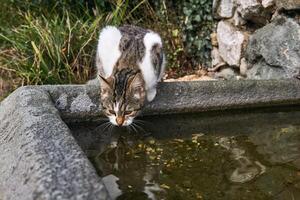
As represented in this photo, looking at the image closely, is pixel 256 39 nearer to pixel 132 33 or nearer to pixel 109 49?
pixel 132 33

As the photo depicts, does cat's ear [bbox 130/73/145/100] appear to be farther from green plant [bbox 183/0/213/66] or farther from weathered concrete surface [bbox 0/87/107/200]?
green plant [bbox 183/0/213/66]

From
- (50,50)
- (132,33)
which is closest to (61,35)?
(50,50)

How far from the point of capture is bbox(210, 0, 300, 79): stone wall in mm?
4070

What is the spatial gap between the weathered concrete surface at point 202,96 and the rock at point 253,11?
0.93m

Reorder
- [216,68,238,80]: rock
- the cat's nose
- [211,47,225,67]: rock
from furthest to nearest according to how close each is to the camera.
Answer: [211,47,225,67]: rock, [216,68,238,80]: rock, the cat's nose

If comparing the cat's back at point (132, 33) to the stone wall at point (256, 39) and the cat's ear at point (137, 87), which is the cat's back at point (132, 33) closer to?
the cat's ear at point (137, 87)

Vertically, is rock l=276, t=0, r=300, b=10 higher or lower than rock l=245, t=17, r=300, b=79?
higher

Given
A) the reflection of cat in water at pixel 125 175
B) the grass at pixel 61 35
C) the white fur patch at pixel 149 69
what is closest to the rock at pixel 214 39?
the grass at pixel 61 35

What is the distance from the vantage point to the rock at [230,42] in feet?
15.9

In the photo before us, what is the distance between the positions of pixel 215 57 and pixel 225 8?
590mm

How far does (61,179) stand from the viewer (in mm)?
1920

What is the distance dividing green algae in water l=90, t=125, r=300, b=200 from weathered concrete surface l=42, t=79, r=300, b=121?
33 cm

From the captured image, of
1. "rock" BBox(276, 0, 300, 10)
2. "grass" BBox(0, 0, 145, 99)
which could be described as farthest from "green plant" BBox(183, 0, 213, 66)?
"rock" BBox(276, 0, 300, 10)

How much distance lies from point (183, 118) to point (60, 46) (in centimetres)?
192
